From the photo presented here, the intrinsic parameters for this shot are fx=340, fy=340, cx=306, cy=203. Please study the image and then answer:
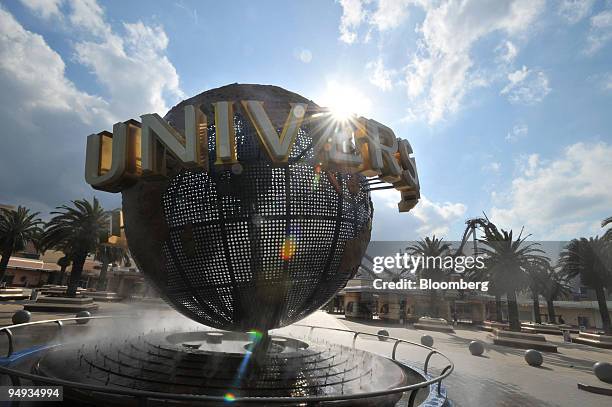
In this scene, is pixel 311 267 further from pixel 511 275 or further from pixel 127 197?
pixel 511 275

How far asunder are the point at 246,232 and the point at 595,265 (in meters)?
30.7

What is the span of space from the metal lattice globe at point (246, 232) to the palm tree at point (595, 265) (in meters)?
28.7

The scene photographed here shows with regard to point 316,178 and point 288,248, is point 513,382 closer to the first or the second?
point 288,248

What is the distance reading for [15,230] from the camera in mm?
30875

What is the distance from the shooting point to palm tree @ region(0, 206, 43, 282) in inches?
1198

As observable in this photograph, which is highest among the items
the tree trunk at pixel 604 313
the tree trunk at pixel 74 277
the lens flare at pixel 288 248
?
the lens flare at pixel 288 248

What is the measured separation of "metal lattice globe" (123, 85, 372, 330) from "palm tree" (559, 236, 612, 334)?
28.7 m

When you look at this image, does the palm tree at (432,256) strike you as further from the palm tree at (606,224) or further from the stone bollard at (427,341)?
the stone bollard at (427,341)

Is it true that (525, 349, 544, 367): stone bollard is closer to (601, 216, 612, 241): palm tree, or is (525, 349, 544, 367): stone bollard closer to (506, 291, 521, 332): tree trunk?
(506, 291, 521, 332): tree trunk

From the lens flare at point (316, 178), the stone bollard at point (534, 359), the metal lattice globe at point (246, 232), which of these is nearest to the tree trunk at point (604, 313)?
the stone bollard at point (534, 359)

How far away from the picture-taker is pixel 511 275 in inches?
939

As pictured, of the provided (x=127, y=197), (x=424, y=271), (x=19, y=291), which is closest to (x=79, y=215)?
(x=19, y=291)

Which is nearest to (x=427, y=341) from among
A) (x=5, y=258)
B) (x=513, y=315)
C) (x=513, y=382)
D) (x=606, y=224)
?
(x=513, y=382)

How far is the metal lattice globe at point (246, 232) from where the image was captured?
5.55 meters
